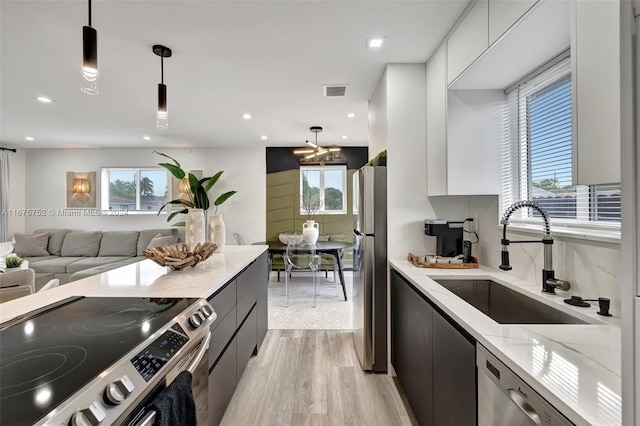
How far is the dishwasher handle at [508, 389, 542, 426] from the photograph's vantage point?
2.39 feet

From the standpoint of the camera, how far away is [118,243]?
5.38m

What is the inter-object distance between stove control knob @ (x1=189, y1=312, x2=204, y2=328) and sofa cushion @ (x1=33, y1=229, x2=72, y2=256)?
19.5ft

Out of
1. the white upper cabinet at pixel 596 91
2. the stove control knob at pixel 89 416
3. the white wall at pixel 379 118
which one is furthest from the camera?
the white wall at pixel 379 118

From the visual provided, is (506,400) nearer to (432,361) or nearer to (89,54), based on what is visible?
(432,361)

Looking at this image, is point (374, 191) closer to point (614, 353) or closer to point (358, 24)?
point (358, 24)

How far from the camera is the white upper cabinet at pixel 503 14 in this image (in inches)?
50.7

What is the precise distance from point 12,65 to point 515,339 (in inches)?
154

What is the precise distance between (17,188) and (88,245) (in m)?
2.02

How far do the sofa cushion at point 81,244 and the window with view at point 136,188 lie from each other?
78 cm

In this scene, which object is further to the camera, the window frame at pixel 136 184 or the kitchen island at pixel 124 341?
the window frame at pixel 136 184

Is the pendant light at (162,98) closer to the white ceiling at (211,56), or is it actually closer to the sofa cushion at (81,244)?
the white ceiling at (211,56)

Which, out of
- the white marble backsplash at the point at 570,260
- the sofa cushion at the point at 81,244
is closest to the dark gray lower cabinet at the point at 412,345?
the white marble backsplash at the point at 570,260

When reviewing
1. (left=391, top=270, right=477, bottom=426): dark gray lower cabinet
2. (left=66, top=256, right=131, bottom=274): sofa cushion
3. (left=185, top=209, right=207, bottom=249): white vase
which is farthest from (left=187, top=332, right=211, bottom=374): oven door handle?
(left=66, top=256, right=131, bottom=274): sofa cushion

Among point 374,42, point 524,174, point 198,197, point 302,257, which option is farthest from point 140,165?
point 524,174
